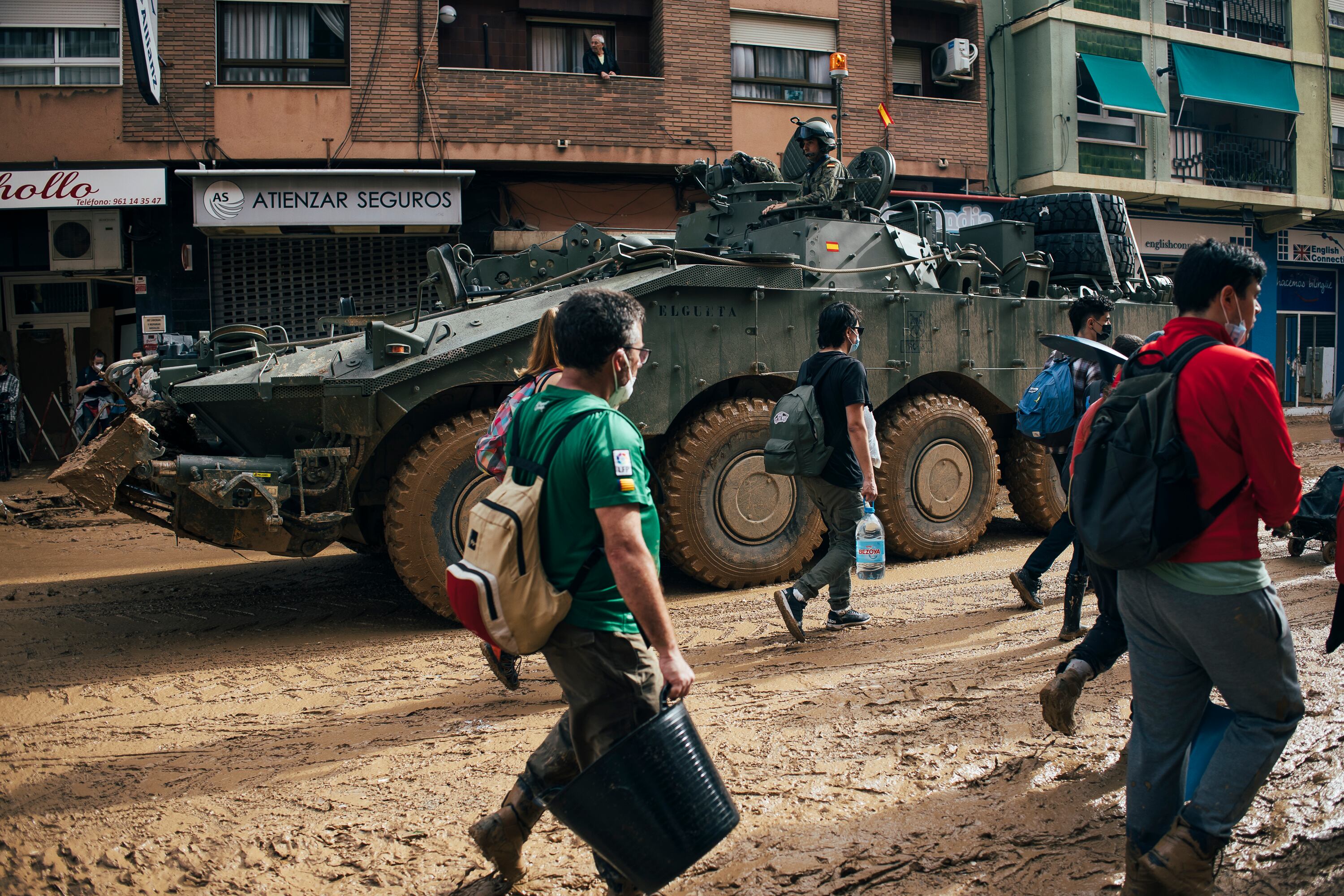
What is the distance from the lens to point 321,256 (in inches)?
554

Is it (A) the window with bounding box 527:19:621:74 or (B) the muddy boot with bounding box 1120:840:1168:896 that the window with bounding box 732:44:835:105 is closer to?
(A) the window with bounding box 527:19:621:74

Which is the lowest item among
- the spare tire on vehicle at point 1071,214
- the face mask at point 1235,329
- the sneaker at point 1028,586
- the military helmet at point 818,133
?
the sneaker at point 1028,586

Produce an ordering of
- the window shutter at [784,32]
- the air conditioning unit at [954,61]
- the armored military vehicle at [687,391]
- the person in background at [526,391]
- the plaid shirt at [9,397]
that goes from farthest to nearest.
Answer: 1. the air conditioning unit at [954,61]
2. the window shutter at [784,32]
3. the plaid shirt at [9,397]
4. the armored military vehicle at [687,391]
5. the person in background at [526,391]

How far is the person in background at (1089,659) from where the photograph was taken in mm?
3451

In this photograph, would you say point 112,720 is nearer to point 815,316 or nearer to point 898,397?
point 815,316

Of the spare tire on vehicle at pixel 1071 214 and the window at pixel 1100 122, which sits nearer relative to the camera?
the spare tire on vehicle at pixel 1071 214

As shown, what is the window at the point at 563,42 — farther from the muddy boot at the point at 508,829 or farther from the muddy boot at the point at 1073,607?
the muddy boot at the point at 508,829

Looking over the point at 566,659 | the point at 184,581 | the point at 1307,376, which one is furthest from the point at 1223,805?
the point at 1307,376

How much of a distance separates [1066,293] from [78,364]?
13.5m

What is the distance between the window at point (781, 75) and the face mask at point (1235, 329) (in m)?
14.0

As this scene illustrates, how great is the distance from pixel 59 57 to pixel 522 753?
45.1 ft

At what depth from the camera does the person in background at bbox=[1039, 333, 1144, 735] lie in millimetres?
3451

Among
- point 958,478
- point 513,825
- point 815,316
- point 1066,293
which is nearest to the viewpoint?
point 513,825

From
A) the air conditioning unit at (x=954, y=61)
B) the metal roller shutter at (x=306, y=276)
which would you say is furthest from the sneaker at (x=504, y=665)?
the air conditioning unit at (x=954, y=61)
